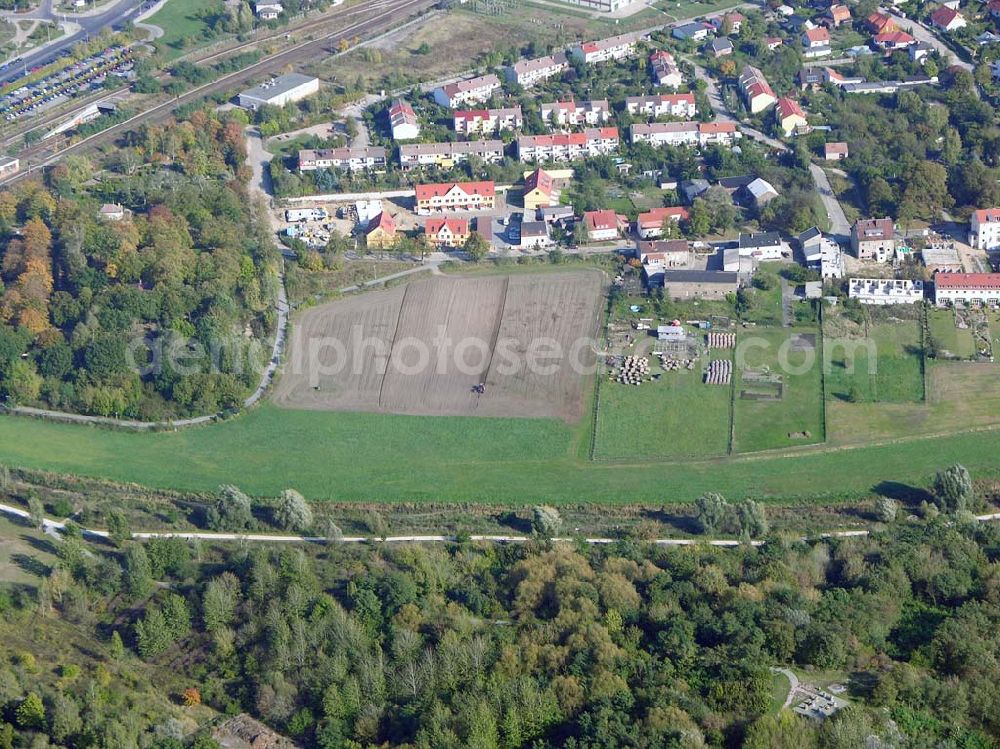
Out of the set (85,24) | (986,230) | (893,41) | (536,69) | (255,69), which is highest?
(85,24)

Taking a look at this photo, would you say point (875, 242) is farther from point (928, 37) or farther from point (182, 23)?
point (182, 23)

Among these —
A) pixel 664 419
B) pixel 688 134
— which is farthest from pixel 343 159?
pixel 664 419

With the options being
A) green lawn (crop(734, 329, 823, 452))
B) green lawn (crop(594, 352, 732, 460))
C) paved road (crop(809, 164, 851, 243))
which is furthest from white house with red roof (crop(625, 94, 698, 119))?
green lawn (crop(594, 352, 732, 460))

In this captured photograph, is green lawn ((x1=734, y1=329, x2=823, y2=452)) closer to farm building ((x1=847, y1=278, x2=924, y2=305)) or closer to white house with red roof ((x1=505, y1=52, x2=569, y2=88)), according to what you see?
farm building ((x1=847, y1=278, x2=924, y2=305))

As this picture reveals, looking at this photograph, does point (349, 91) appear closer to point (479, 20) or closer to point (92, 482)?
point (479, 20)

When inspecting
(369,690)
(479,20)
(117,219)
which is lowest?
(369,690)

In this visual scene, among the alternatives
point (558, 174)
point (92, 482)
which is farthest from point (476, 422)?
point (558, 174)
